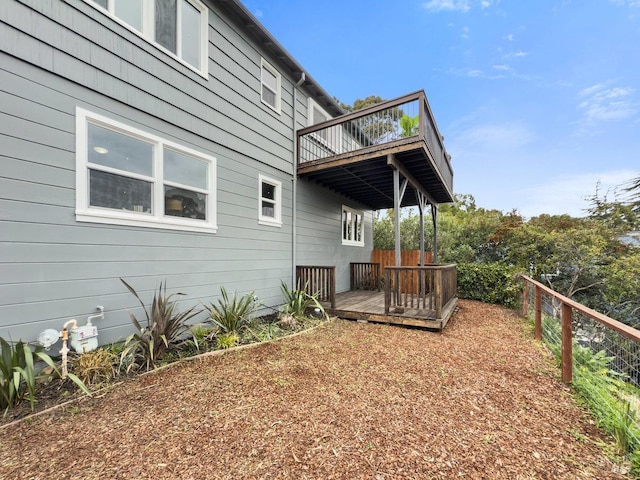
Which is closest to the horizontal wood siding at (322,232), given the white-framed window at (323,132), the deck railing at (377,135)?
the deck railing at (377,135)

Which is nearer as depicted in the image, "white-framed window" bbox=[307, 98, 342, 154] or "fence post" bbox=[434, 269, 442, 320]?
"fence post" bbox=[434, 269, 442, 320]

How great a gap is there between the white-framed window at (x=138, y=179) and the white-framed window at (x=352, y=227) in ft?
18.0

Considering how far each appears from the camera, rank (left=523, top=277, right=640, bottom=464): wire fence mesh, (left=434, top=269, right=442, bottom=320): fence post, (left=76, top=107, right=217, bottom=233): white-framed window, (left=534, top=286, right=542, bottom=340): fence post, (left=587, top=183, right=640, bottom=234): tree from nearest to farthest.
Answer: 1. (left=523, top=277, right=640, bottom=464): wire fence mesh
2. (left=76, top=107, right=217, bottom=233): white-framed window
3. (left=534, top=286, right=542, bottom=340): fence post
4. (left=434, top=269, right=442, bottom=320): fence post
5. (left=587, top=183, right=640, bottom=234): tree

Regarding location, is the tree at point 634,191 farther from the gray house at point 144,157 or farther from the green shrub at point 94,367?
the green shrub at point 94,367

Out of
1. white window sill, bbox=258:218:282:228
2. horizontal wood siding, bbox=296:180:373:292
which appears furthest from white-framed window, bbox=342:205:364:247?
white window sill, bbox=258:218:282:228

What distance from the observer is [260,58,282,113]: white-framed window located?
6029 millimetres

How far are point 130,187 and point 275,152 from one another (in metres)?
3.26

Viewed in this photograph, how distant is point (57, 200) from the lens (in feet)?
9.80

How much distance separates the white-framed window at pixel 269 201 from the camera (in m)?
5.87

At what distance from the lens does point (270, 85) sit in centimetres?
631

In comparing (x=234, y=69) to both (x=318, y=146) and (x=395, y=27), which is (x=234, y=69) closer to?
(x=318, y=146)

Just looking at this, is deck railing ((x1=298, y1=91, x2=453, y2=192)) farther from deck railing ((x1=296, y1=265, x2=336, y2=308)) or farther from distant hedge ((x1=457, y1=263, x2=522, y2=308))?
distant hedge ((x1=457, y1=263, x2=522, y2=308))

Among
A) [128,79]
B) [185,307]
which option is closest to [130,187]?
[128,79]

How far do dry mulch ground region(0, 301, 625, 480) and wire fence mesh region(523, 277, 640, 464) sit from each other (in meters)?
0.16
